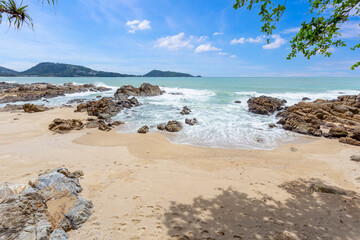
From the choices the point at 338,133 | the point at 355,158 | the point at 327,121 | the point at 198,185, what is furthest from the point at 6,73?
the point at 355,158

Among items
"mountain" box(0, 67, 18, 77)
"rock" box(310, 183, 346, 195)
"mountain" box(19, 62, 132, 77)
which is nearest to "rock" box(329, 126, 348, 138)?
"rock" box(310, 183, 346, 195)

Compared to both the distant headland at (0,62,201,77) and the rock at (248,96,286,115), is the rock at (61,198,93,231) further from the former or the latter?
the distant headland at (0,62,201,77)

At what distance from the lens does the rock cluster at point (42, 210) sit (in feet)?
8.94

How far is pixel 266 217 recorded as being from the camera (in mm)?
3762

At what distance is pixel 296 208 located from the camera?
163 inches

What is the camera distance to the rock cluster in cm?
272

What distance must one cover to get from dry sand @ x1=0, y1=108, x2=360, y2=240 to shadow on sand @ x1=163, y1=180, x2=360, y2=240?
0.02 meters

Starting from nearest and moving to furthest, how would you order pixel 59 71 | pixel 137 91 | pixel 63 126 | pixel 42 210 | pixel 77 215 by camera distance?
pixel 42 210 < pixel 77 215 < pixel 63 126 < pixel 137 91 < pixel 59 71

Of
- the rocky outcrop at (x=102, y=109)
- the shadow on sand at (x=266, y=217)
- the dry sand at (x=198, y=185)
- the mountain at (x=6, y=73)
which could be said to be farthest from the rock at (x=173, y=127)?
the mountain at (x=6, y=73)

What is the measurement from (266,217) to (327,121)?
1568 centimetres

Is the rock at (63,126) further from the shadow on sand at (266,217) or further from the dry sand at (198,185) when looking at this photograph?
the shadow on sand at (266,217)

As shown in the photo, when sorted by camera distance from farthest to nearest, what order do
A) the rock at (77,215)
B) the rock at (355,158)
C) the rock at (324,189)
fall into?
the rock at (355,158) → the rock at (324,189) → the rock at (77,215)

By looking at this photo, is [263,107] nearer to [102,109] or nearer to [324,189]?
[324,189]

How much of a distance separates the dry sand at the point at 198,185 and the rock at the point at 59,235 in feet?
0.48
